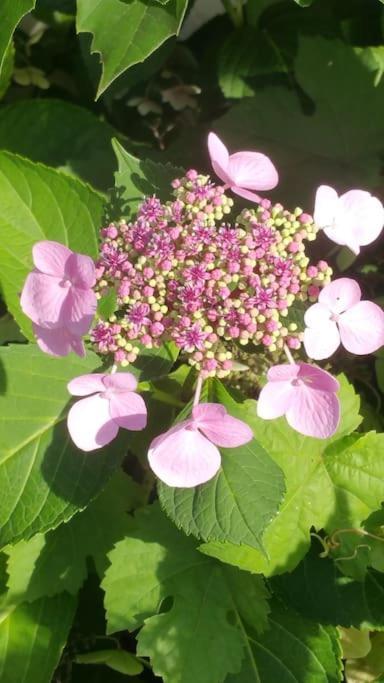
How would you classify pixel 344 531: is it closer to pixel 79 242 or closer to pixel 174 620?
pixel 174 620

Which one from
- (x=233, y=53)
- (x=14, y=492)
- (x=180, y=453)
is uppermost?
(x=233, y=53)

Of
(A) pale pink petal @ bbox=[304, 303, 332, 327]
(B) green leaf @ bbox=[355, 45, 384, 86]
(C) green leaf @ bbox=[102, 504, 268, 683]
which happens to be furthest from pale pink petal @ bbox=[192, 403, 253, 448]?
(B) green leaf @ bbox=[355, 45, 384, 86]

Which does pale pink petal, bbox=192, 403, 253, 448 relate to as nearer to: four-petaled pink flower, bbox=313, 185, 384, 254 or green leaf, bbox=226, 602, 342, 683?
four-petaled pink flower, bbox=313, 185, 384, 254

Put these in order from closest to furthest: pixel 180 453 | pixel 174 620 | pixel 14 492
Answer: pixel 180 453 → pixel 14 492 → pixel 174 620

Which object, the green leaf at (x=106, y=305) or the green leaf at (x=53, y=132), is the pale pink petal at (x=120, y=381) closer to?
the green leaf at (x=106, y=305)

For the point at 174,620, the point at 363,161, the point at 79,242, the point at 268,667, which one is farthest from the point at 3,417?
the point at 363,161

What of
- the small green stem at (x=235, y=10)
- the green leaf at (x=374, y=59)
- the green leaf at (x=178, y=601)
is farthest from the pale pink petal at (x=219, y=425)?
the small green stem at (x=235, y=10)

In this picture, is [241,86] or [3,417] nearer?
[3,417]
